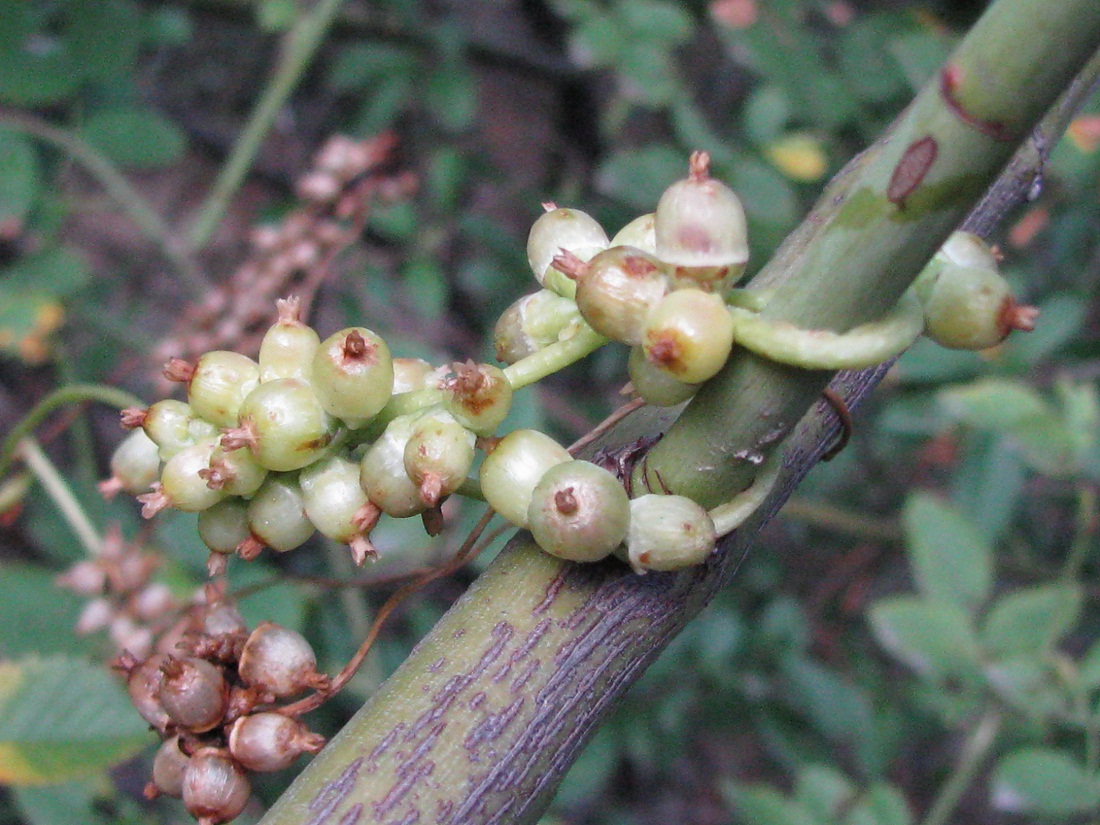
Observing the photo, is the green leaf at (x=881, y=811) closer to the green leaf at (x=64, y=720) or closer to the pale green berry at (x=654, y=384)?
the green leaf at (x=64, y=720)

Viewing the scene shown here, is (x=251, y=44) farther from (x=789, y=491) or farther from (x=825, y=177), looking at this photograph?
(x=789, y=491)

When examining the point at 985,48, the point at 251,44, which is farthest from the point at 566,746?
the point at 251,44

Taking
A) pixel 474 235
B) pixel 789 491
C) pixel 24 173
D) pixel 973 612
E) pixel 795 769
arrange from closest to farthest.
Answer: pixel 789 491, pixel 973 612, pixel 24 173, pixel 795 769, pixel 474 235

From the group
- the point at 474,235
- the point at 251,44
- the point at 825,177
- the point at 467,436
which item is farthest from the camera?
the point at 251,44

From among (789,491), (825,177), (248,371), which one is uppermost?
(789,491)

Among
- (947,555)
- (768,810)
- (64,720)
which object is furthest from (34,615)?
(947,555)

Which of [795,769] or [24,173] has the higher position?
[24,173]
